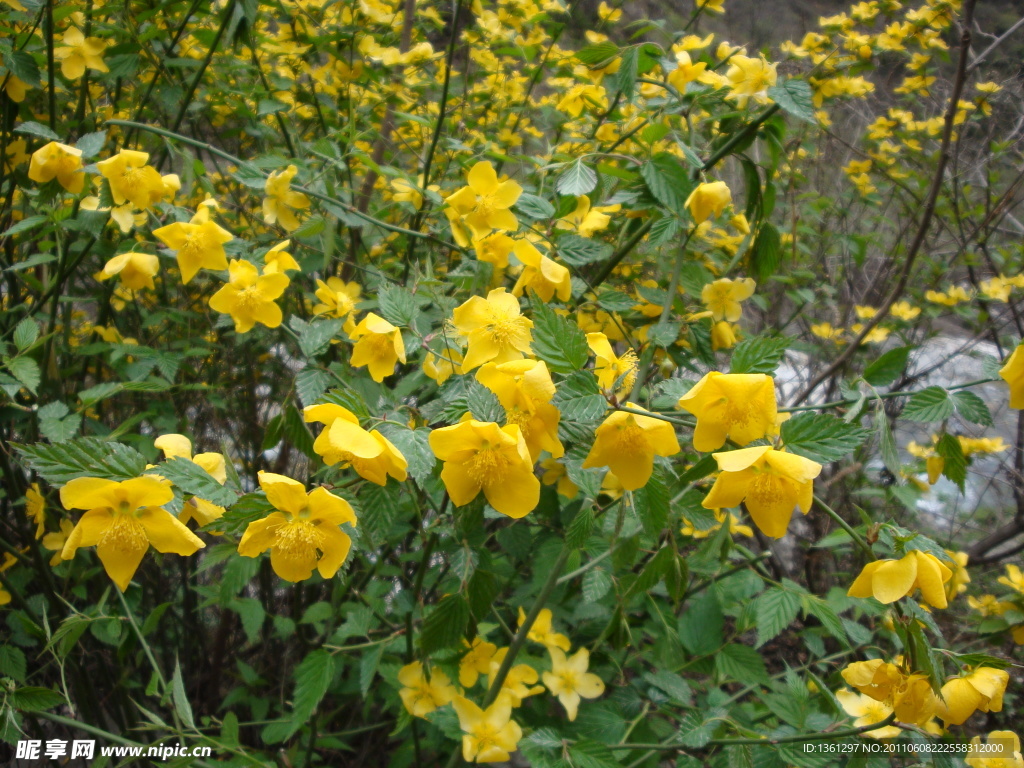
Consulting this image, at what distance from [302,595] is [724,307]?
1.48 metres

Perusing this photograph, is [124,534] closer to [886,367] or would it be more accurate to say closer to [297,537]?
[297,537]

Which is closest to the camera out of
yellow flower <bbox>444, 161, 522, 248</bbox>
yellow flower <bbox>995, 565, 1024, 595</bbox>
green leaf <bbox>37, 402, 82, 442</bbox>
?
green leaf <bbox>37, 402, 82, 442</bbox>

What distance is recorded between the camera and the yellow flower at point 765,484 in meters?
0.69

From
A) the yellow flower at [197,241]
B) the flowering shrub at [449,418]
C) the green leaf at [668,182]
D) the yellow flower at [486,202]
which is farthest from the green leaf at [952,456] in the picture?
the yellow flower at [197,241]

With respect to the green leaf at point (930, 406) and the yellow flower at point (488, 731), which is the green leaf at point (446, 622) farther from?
the green leaf at point (930, 406)

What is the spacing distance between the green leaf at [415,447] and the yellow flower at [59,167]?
850 millimetres

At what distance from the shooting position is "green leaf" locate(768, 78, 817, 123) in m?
0.98

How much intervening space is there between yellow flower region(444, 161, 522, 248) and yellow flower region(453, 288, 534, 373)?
0.93 feet

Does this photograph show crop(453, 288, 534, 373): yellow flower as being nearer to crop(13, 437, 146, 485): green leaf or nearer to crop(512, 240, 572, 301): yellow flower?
crop(512, 240, 572, 301): yellow flower

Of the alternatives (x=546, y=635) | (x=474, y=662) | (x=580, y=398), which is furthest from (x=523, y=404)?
(x=546, y=635)

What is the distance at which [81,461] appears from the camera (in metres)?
0.72

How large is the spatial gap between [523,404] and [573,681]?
900 mm

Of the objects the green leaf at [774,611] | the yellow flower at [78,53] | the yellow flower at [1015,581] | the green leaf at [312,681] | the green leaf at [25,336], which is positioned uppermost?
the yellow flower at [78,53]

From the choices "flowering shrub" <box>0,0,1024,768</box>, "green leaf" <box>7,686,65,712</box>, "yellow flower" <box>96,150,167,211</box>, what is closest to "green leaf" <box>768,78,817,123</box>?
"flowering shrub" <box>0,0,1024,768</box>
